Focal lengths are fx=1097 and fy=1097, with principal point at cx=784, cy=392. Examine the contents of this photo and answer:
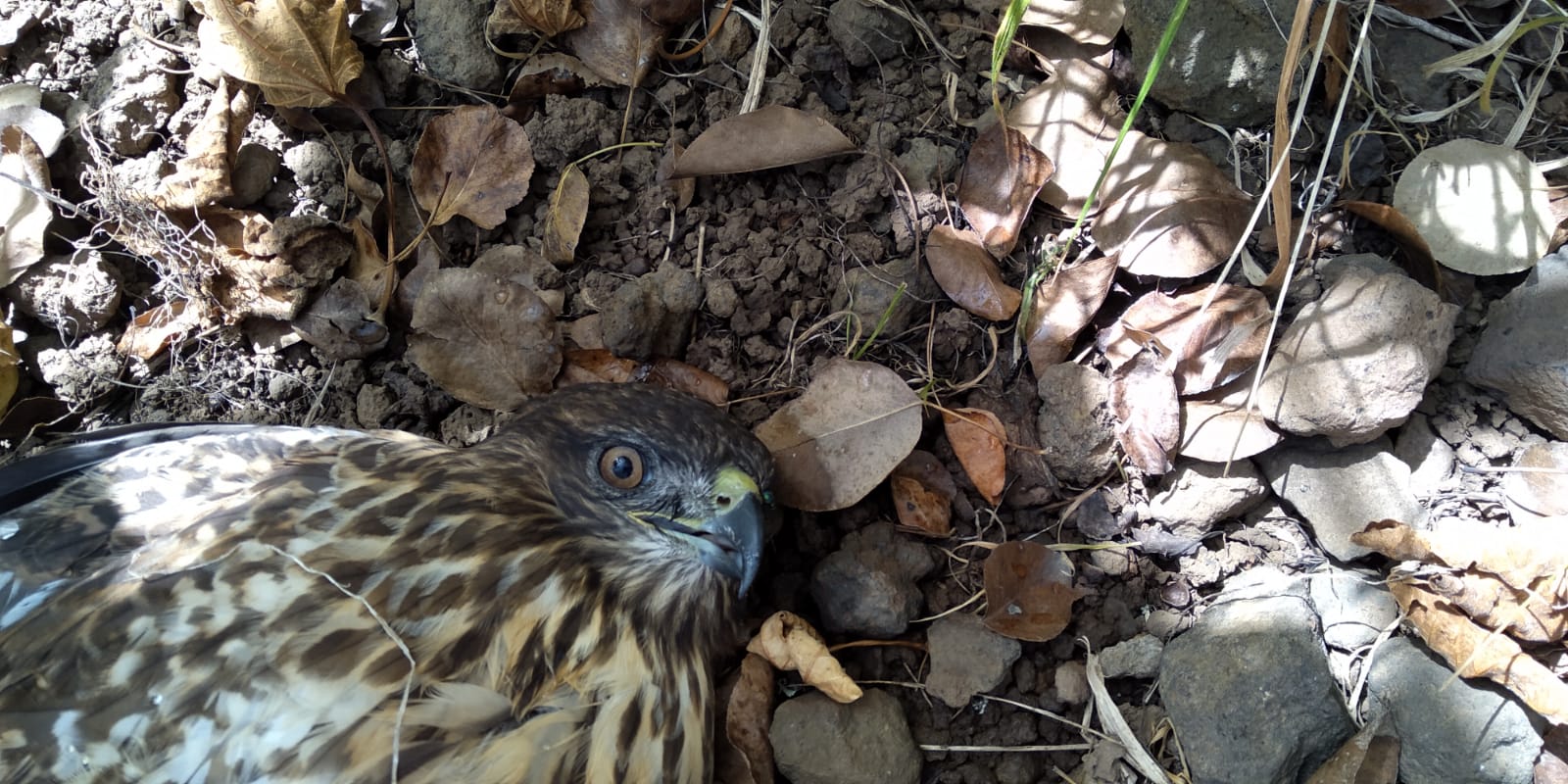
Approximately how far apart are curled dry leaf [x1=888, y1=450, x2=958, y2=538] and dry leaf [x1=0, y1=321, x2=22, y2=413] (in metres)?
2.67

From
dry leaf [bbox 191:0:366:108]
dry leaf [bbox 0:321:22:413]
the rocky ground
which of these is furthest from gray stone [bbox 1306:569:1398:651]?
dry leaf [bbox 0:321:22:413]

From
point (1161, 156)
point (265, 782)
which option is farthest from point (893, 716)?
point (1161, 156)

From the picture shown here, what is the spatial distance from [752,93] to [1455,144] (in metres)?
1.98

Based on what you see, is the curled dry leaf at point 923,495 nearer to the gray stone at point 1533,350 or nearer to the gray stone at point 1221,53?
the gray stone at point 1221,53

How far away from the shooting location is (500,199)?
338 cm

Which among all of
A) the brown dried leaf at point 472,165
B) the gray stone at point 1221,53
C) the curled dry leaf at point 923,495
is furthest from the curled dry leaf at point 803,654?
the gray stone at point 1221,53

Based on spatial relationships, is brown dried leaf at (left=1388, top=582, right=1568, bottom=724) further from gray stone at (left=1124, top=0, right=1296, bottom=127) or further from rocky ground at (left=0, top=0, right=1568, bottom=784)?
gray stone at (left=1124, top=0, right=1296, bottom=127)

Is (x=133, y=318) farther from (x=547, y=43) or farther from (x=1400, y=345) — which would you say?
(x=1400, y=345)

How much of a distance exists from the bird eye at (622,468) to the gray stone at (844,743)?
0.74 m

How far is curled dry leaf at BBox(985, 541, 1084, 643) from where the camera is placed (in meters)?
2.91

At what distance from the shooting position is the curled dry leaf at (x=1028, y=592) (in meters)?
2.91

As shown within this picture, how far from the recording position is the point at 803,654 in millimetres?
2900

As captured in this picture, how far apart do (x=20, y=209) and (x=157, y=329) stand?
21.0 inches

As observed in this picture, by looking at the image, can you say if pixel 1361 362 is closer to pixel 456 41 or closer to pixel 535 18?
pixel 535 18
